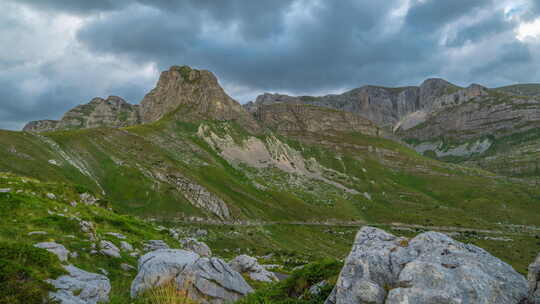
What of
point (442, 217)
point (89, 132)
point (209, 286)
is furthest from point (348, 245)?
point (89, 132)

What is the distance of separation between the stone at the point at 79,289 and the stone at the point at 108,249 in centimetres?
800

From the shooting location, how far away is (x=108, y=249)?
76.1 feet

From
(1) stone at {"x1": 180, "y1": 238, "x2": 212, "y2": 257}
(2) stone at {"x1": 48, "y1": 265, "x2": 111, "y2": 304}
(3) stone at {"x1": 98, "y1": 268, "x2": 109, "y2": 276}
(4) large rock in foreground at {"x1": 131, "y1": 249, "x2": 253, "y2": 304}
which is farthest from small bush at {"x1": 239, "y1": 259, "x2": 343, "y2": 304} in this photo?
(1) stone at {"x1": 180, "y1": 238, "x2": 212, "y2": 257}

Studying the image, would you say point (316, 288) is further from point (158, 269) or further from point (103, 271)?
point (103, 271)

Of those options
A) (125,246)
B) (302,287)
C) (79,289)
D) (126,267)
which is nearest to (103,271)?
(126,267)

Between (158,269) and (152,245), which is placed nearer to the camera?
(158,269)

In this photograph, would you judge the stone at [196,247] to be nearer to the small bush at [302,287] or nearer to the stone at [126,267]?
the stone at [126,267]

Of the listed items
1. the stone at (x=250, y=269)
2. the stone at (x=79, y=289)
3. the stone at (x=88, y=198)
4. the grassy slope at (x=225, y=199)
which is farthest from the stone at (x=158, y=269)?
the grassy slope at (x=225, y=199)

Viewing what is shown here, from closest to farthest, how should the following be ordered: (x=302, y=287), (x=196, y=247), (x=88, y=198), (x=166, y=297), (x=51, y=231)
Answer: (x=166, y=297), (x=302, y=287), (x=51, y=231), (x=196, y=247), (x=88, y=198)

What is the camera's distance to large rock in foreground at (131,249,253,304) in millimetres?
14805

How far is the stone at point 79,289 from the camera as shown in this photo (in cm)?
1126

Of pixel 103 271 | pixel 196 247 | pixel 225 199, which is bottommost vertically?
pixel 196 247

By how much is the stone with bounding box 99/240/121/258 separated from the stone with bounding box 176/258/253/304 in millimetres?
9580

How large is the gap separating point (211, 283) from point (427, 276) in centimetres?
1090
